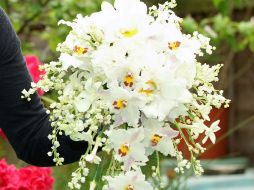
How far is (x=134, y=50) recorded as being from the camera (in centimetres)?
129

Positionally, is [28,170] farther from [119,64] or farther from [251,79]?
[251,79]

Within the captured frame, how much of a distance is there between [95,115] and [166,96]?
0.13 metres

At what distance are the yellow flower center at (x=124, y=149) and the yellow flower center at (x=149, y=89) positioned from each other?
0.10 meters

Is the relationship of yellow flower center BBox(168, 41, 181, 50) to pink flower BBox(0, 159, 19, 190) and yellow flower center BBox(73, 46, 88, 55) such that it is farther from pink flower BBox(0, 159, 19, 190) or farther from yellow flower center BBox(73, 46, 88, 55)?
pink flower BBox(0, 159, 19, 190)

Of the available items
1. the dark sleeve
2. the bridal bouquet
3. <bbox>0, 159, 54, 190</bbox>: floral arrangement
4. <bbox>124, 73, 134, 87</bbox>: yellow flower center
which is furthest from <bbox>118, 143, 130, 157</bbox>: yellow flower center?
<bbox>0, 159, 54, 190</bbox>: floral arrangement

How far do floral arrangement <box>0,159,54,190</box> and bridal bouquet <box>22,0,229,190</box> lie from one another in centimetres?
91

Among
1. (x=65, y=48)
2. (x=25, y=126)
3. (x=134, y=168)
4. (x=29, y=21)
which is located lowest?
(x=134, y=168)

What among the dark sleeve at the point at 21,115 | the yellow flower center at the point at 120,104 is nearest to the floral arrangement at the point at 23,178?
the dark sleeve at the point at 21,115

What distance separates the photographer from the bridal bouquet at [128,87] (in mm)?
1287

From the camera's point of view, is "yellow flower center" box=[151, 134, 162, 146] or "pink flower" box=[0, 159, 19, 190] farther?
"pink flower" box=[0, 159, 19, 190]

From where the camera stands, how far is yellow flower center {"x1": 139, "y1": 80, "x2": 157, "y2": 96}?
129 centimetres

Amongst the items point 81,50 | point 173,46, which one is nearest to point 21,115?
point 81,50

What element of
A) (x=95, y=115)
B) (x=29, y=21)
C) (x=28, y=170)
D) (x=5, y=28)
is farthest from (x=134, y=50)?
(x=29, y=21)

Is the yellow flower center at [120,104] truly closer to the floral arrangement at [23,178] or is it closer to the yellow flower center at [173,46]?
the yellow flower center at [173,46]
